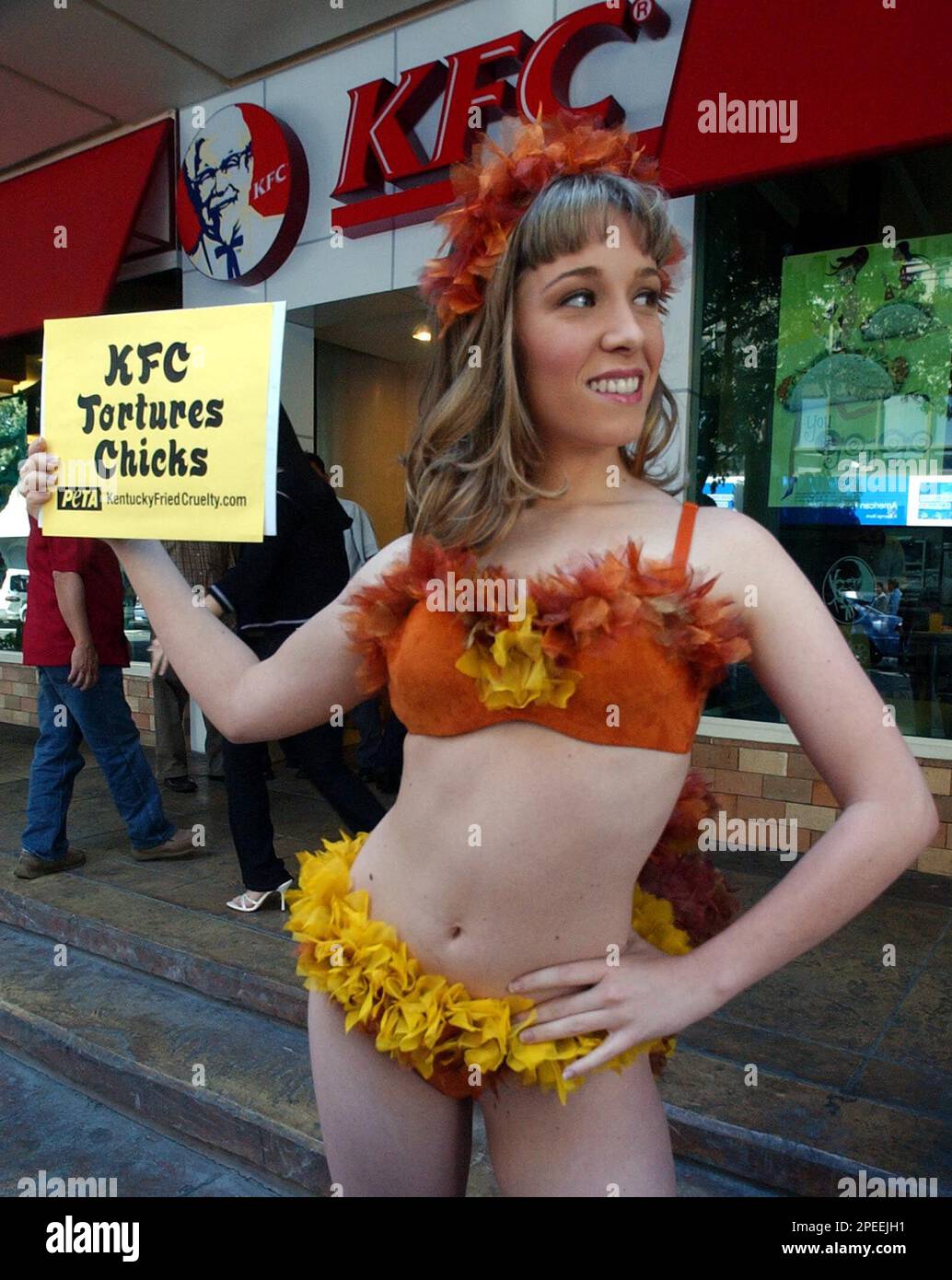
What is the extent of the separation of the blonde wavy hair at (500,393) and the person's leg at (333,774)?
2.12 metres

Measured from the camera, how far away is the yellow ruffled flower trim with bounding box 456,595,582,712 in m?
1.13

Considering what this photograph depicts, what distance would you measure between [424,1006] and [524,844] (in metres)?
0.26

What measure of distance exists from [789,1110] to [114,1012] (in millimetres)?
2262

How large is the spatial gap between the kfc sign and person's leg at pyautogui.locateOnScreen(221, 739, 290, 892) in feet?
9.07

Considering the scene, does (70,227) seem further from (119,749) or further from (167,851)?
(167,851)

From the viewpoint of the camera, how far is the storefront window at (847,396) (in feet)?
13.9

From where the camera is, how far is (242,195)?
5770 mm

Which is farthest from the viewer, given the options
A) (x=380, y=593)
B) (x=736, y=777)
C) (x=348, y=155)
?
(x=348, y=155)

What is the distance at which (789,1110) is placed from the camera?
2428 millimetres

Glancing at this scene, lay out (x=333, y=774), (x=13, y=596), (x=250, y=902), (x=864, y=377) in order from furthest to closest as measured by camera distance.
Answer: (x=13, y=596)
(x=864, y=377)
(x=250, y=902)
(x=333, y=774)

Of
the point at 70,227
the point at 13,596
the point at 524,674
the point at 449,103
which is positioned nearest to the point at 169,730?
the point at 13,596

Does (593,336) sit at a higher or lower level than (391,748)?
higher
